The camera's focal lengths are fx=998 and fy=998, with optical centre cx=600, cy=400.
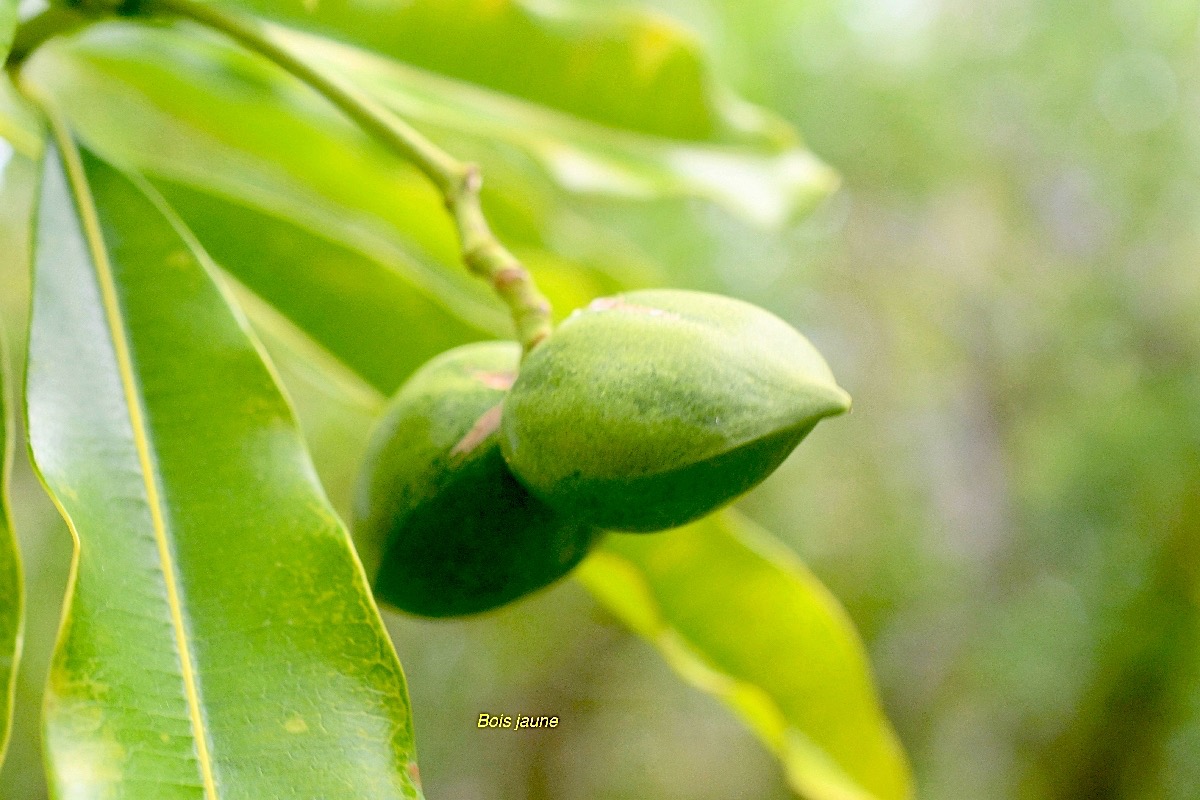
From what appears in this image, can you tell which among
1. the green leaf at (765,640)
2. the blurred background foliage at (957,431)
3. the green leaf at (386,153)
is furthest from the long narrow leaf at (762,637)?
the blurred background foliage at (957,431)

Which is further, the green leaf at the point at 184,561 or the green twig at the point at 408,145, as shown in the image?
the green twig at the point at 408,145

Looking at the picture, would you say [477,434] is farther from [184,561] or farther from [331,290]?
[331,290]

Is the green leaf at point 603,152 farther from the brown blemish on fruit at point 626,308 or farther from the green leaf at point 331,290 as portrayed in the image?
the brown blemish on fruit at point 626,308

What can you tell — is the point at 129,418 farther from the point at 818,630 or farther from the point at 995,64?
the point at 995,64

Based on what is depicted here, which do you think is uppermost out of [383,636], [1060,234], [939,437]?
[383,636]

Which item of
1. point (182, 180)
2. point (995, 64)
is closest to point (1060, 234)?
point (995, 64)

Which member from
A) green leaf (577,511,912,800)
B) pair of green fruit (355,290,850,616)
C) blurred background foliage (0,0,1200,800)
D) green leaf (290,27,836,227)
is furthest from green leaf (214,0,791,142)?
blurred background foliage (0,0,1200,800)

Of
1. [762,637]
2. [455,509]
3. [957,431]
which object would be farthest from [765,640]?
[957,431]
